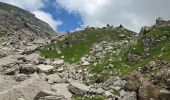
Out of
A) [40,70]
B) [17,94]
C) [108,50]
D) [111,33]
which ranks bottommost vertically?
[17,94]

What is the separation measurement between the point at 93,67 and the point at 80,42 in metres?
23.2

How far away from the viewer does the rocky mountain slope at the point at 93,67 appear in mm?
40438

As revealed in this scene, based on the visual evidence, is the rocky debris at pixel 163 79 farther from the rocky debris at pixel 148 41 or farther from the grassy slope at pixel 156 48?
the rocky debris at pixel 148 41

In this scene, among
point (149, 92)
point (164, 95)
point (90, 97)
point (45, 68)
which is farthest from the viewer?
point (45, 68)

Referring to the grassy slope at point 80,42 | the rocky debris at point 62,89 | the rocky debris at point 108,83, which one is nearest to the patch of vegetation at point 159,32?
the grassy slope at point 80,42

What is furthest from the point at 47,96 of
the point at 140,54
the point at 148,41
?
the point at 148,41

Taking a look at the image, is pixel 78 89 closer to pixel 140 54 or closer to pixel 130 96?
pixel 130 96

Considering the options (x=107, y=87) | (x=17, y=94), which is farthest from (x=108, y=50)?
(x=17, y=94)

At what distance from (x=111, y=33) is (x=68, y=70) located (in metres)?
30.5

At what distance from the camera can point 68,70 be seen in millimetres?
65000

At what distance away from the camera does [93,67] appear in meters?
64.0

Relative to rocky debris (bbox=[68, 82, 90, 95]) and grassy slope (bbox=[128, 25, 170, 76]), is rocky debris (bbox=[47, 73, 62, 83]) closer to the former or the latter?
rocky debris (bbox=[68, 82, 90, 95])

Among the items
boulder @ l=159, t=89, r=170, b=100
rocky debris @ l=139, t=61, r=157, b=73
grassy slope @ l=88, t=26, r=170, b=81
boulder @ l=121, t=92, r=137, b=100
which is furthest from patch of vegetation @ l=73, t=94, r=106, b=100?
boulder @ l=159, t=89, r=170, b=100

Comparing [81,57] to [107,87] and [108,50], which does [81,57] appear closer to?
[108,50]
